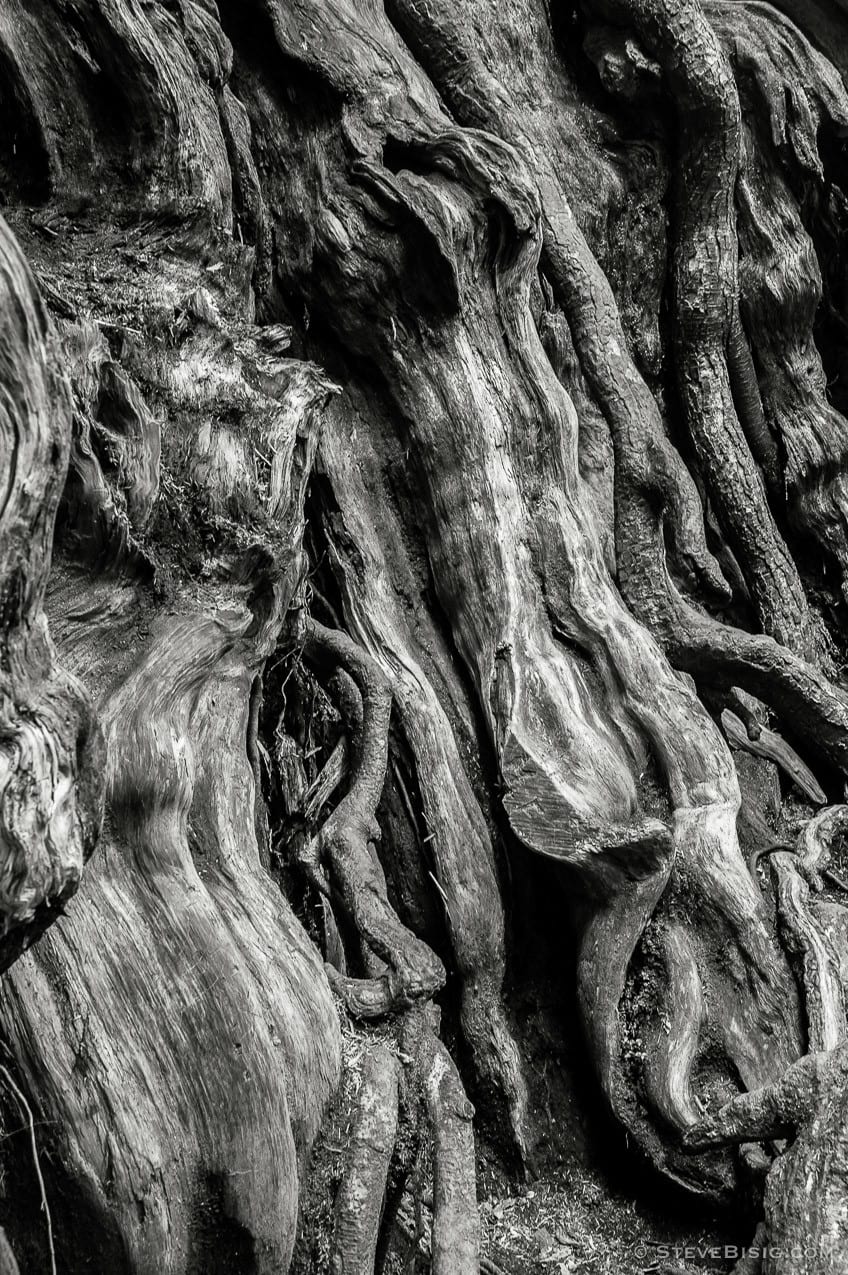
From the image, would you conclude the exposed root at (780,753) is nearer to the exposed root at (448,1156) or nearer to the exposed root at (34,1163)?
the exposed root at (448,1156)

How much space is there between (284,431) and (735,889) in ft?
6.75

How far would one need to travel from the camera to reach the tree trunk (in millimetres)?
2201

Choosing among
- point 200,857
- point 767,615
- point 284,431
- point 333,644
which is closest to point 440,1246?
point 200,857

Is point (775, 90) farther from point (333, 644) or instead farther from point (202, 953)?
point (202, 953)

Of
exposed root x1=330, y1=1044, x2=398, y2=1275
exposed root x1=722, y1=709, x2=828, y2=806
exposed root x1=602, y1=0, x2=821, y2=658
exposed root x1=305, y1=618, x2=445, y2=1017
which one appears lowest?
exposed root x1=330, y1=1044, x2=398, y2=1275

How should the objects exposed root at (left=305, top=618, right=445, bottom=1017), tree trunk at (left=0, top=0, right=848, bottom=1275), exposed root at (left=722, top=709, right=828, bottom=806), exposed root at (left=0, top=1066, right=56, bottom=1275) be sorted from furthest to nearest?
exposed root at (left=722, top=709, right=828, bottom=806) → exposed root at (left=305, top=618, right=445, bottom=1017) → tree trunk at (left=0, top=0, right=848, bottom=1275) → exposed root at (left=0, top=1066, right=56, bottom=1275)

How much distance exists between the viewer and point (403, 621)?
12.7 feet

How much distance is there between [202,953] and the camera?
7.70 feet

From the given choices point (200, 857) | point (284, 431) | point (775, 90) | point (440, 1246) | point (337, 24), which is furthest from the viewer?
point (775, 90)

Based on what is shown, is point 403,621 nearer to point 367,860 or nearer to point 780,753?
point 367,860

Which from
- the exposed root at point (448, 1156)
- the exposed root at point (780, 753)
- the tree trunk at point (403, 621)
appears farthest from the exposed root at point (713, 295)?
the exposed root at point (448, 1156)

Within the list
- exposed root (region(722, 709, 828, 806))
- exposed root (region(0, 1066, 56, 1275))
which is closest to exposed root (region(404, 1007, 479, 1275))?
exposed root (region(0, 1066, 56, 1275))

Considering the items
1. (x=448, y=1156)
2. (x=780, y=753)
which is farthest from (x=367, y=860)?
(x=780, y=753)

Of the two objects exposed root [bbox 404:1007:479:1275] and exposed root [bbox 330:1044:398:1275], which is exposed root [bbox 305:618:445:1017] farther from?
exposed root [bbox 330:1044:398:1275]
